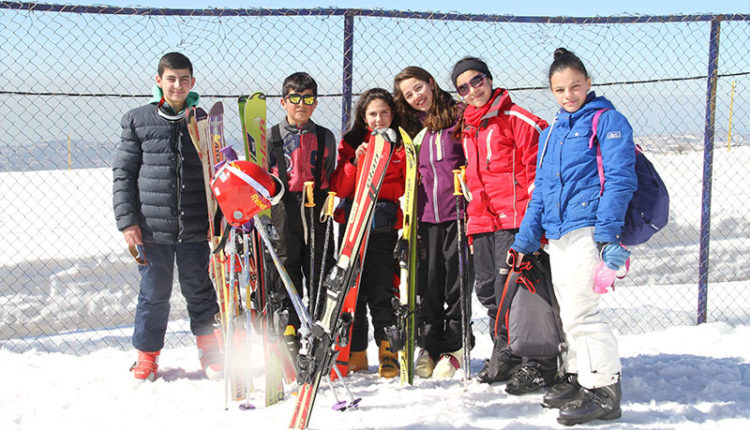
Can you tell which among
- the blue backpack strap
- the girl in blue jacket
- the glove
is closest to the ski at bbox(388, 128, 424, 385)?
the girl in blue jacket

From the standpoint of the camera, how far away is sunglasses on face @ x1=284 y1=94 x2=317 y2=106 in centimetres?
297

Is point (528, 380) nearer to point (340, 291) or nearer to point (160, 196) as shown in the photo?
point (340, 291)

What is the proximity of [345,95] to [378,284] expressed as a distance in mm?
1298

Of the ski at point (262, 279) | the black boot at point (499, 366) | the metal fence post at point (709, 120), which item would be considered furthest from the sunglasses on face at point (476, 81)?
the metal fence post at point (709, 120)

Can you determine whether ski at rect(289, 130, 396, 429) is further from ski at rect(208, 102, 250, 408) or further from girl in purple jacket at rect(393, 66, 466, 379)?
girl in purple jacket at rect(393, 66, 466, 379)

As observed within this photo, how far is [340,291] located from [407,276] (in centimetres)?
59

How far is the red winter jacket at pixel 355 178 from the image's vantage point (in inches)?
122

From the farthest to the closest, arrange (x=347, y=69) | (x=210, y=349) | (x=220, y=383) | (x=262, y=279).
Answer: (x=347, y=69)
(x=210, y=349)
(x=220, y=383)
(x=262, y=279)

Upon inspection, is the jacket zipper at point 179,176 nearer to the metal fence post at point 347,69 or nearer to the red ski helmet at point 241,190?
the red ski helmet at point 241,190

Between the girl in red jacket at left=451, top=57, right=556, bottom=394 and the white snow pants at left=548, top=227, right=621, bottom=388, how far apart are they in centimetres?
38

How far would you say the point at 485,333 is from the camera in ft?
14.5

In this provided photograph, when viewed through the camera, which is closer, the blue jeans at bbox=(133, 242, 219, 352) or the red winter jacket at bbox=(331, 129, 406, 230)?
the red winter jacket at bbox=(331, 129, 406, 230)

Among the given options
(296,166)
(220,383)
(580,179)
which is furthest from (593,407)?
(220,383)

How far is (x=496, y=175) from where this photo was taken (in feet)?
9.52
